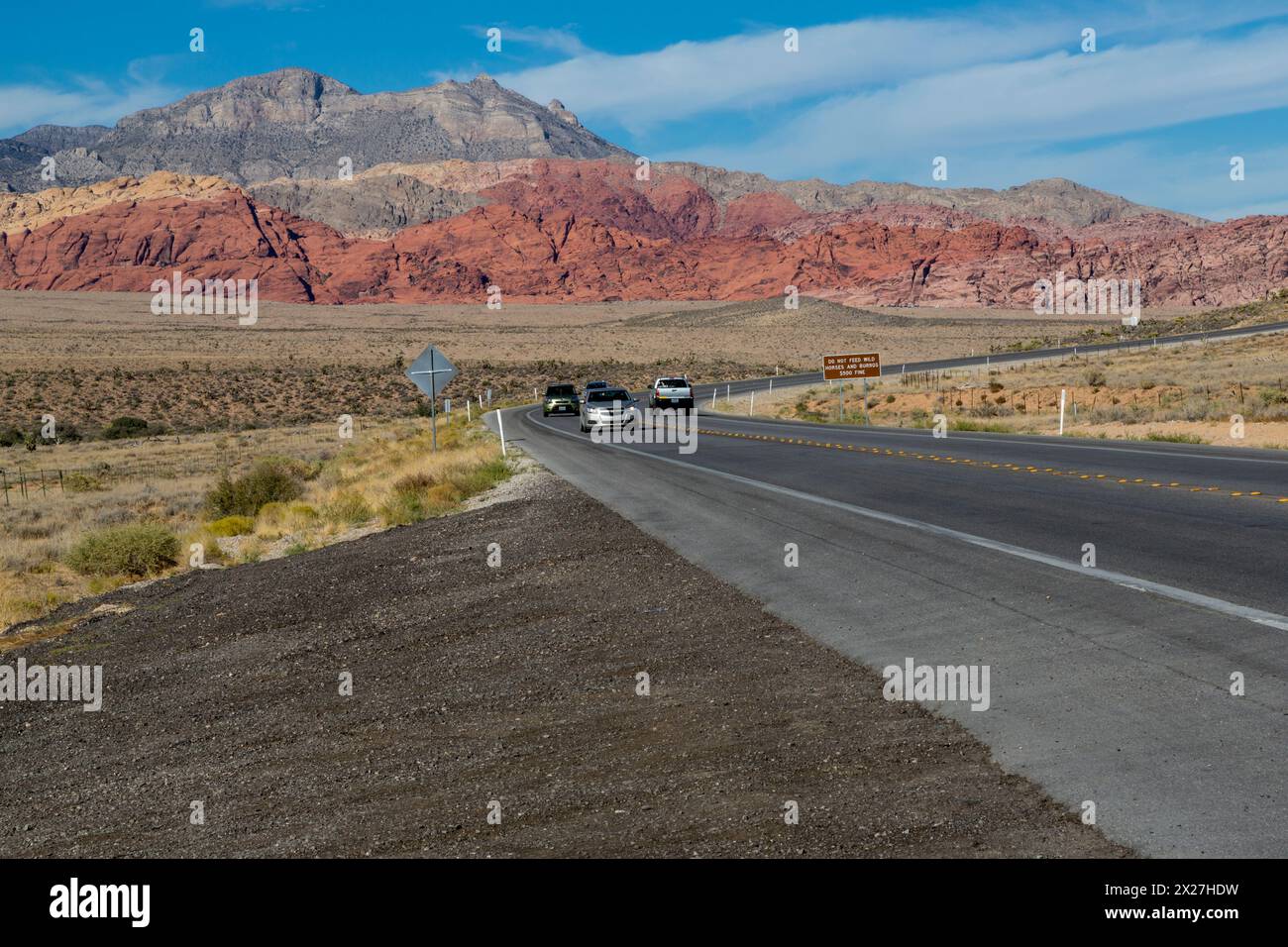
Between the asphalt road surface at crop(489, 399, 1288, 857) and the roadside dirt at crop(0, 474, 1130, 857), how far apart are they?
0.44 m

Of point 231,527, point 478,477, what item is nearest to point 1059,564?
point 478,477

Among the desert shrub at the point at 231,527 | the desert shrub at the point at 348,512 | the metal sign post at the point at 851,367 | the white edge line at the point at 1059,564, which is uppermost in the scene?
the metal sign post at the point at 851,367

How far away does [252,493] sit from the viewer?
83.9ft

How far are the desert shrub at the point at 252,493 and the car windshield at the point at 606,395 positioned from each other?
47.4 ft

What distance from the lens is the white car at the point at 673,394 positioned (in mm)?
46688

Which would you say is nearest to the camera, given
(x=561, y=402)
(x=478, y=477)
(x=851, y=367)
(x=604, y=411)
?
(x=478, y=477)

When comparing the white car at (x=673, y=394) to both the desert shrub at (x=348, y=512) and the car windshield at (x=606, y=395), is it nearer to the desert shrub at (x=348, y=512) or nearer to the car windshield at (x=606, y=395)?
the car windshield at (x=606, y=395)

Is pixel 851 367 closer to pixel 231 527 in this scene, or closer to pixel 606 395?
pixel 606 395

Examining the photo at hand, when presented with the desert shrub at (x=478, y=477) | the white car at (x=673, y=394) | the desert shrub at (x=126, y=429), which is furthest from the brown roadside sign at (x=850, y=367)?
the desert shrub at (x=126, y=429)

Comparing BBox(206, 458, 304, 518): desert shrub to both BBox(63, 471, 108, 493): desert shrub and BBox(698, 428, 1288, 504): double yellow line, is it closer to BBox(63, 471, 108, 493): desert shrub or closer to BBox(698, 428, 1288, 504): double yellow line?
BBox(63, 471, 108, 493): desert shrub

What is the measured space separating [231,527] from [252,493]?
4.73 metres

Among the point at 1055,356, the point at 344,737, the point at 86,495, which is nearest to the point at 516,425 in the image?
the point at 86,495
